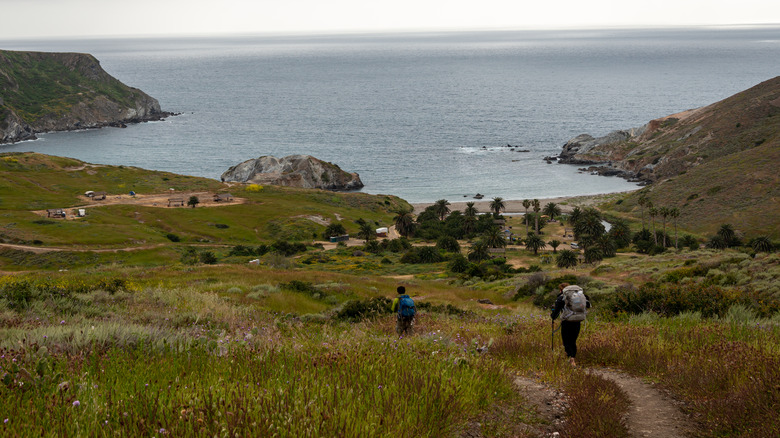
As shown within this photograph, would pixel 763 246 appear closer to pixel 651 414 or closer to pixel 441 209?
pixel 441 209

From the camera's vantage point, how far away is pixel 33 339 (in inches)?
249

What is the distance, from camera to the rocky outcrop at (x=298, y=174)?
124162 mm

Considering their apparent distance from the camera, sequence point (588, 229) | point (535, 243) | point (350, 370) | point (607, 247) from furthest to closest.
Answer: point (588, 229)
point (535, 243)
point (607, 247)
point (350, 370)

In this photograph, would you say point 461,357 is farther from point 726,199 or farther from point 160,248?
point 726,199

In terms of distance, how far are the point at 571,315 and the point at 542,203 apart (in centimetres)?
10362

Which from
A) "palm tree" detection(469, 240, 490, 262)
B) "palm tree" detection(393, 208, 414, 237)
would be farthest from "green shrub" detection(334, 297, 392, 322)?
"palm tree" detection(393, 208, 414, 237)

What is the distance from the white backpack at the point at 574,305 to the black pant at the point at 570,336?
11 cm

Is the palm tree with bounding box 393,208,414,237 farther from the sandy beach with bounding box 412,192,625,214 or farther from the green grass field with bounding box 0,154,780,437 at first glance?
the green grass field with bounding box 0,154,780,437

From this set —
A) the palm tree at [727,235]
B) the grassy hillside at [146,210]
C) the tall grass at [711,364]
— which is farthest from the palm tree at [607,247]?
the tall grass at [711,364]

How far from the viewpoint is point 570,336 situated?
32.7ft

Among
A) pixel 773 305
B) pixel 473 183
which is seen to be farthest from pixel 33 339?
pixel 473 183

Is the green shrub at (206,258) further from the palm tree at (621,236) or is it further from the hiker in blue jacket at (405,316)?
the palm tree at (621,236)

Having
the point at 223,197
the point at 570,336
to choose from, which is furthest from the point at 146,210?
the point at 570,336

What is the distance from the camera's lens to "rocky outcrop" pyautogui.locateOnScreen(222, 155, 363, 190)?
12416cm
